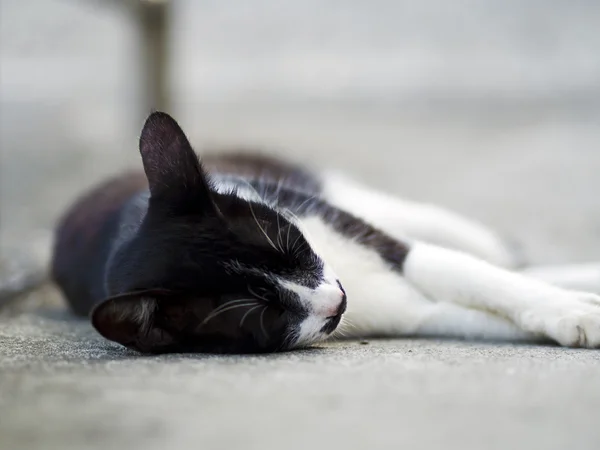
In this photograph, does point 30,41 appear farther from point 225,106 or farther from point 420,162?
point 420,162

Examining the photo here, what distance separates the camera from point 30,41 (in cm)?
402

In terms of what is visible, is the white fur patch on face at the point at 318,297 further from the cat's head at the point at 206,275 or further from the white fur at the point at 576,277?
the white fur at the point at 576,277

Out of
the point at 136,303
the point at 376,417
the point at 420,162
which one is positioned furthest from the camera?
the point at 420,162

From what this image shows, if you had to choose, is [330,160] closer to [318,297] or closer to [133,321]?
[318,297]

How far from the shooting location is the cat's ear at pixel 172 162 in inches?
50.6

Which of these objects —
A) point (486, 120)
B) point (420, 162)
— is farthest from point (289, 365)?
point (486, 120)

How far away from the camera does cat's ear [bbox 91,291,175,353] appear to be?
117 centimetres

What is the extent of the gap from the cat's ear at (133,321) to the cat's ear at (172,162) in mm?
198

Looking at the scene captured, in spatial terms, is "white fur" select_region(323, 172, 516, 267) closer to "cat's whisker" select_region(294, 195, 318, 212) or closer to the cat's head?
"cat's whisker" select_region(294, 195, 318, 212)

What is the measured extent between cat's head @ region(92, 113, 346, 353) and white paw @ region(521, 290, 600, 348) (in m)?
0.37

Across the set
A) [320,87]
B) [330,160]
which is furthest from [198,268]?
[320,87]

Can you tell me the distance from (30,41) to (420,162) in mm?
2269

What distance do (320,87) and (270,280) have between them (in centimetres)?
367

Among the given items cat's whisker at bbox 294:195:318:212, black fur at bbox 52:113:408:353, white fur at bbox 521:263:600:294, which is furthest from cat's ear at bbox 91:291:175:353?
white fur at bbox 521:263:600:294
